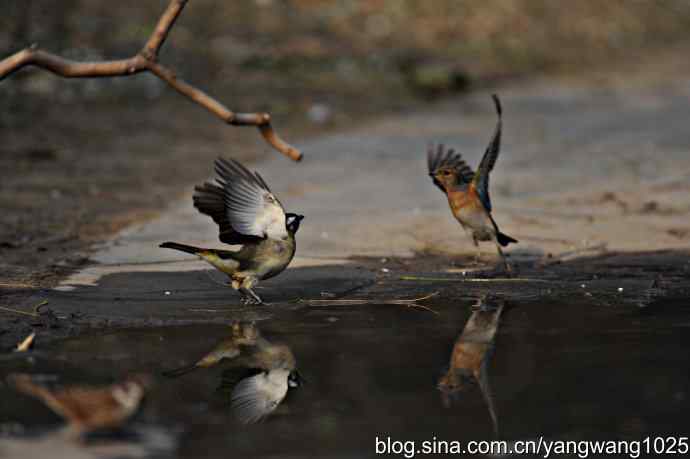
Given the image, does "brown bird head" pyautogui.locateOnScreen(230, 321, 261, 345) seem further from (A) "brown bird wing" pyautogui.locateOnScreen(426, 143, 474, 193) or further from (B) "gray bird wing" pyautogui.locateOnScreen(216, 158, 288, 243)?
(A) "brown bird wing" pyautogui.locateOnScreen(426, 143, 474, 193)

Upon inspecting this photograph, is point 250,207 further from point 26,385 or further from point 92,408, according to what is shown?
point 92,408

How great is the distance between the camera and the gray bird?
22.2 ft

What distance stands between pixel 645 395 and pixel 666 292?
234 cm

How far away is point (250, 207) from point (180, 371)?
1552 millimetres

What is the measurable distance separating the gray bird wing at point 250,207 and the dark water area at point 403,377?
0.51 metres

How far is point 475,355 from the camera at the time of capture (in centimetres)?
580

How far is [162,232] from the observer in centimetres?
930

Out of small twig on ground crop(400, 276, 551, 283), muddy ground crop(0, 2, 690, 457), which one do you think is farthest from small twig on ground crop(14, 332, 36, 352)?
small twig on ground crop(400, 276, 551, 283)

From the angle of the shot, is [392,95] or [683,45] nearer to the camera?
[392,95]

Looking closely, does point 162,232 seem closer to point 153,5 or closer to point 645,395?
point 645,395

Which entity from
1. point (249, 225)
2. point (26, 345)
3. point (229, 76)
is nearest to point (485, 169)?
point (249, 225)

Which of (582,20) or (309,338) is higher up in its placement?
(582,20)

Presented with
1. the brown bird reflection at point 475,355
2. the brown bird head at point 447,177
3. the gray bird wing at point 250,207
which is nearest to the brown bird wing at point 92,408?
the brown bird reflection at point 475,355

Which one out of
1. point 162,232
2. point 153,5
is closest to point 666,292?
point 162,232
